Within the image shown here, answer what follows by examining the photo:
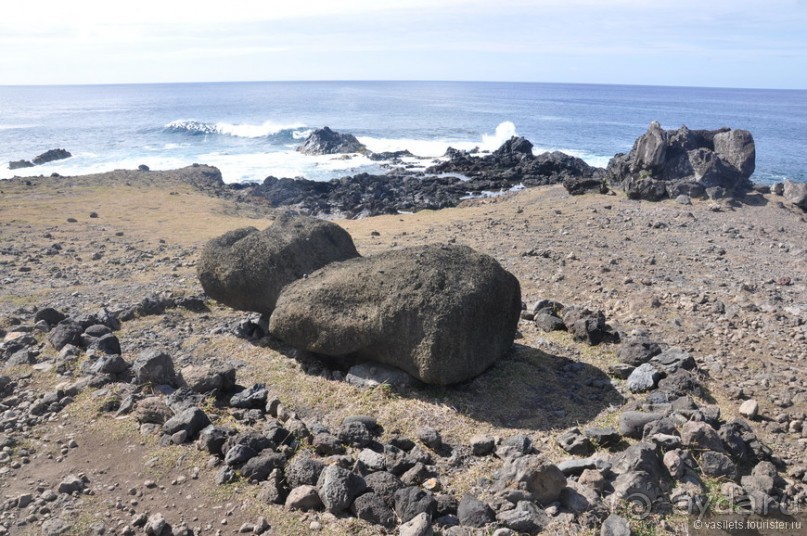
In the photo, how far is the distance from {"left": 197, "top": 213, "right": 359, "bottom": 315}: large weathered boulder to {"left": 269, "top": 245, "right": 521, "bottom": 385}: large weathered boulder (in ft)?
4.23

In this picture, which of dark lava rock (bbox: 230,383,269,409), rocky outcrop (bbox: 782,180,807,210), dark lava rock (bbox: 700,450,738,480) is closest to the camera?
dark lava rock (bbox: 700,450,738,480)

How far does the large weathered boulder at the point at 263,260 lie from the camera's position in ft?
37.6

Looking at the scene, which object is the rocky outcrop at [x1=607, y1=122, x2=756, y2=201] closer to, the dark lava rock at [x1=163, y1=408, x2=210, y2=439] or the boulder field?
the boulder field

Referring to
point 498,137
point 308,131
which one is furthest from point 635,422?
point 308,131

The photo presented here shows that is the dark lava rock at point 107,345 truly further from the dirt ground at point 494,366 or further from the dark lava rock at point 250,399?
the dark lava rock at point 250,399

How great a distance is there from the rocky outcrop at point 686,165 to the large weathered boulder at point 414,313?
61.2 ft

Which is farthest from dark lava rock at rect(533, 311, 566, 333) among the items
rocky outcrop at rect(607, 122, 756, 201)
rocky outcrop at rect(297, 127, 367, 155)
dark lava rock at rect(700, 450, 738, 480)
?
rocky outcrop at rect(297, 127, 367, 155)

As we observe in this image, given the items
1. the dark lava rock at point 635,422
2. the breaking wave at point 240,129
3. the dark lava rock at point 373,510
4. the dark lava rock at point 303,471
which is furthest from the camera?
the breaking wave at point 240,129

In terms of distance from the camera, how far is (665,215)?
2241 cm

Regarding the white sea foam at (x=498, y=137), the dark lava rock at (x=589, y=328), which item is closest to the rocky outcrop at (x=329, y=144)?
the white sea foam at (x=498, y=137)

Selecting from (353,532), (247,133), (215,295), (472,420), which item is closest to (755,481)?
(472,420)

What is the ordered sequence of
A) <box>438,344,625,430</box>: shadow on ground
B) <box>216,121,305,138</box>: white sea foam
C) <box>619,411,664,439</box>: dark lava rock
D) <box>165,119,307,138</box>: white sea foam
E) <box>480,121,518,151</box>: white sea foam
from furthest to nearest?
<box>165,119,307,138</box>: white sea foam
<box>216,121,305,138</box>: white sea foam
<box>480,121,518,151</box>: white sea foam
<box>438,344,625,430</box>: shadow on ground
<box>619,411,664,439</box>: dark lava rock

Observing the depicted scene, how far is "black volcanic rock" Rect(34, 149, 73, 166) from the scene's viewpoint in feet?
184

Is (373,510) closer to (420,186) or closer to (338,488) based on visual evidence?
(338,488)
